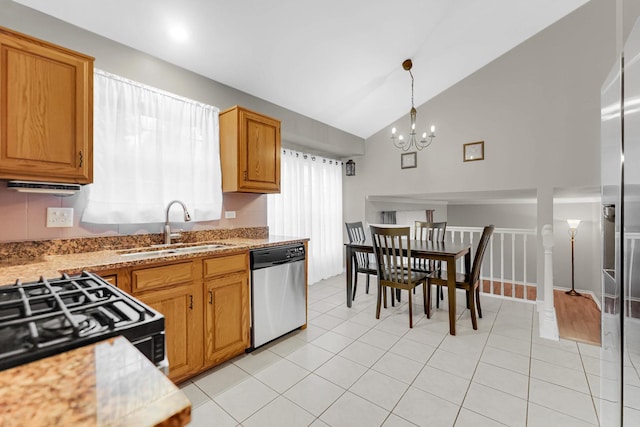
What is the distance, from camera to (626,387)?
42.1 inches

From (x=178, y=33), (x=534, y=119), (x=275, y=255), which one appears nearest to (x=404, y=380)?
(x=275, y=255)

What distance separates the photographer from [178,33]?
2201 millimetres

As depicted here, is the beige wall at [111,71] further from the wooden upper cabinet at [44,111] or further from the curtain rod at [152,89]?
the wooden upper cabinet at [44,111]

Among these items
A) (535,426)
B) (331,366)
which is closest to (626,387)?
(535,426)

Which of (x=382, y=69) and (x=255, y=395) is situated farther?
(x=382, y=69)

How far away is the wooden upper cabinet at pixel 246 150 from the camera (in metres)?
2.70

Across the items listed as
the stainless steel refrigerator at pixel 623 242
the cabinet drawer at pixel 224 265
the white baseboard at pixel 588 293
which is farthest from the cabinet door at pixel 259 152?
the white baseboard at pixel 588 293

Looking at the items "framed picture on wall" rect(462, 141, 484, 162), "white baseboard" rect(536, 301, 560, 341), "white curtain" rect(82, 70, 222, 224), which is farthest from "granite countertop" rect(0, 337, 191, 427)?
"framed picture on wall" rect(462, 141, 484, 162)

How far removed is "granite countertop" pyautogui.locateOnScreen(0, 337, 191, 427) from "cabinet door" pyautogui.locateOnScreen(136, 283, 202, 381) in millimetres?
1329

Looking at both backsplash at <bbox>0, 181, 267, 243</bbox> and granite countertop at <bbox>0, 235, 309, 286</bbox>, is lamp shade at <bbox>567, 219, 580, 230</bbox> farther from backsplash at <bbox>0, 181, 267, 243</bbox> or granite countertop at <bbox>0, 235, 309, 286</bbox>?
backsplash at <bbox>0, 181, 267, 243</bbox>

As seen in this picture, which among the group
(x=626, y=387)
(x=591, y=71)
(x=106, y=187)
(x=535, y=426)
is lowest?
(x=535, y=426)

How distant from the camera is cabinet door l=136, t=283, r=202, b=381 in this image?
5.92 ft

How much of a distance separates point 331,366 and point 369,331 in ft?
2.32

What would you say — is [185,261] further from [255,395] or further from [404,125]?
[404,125]
